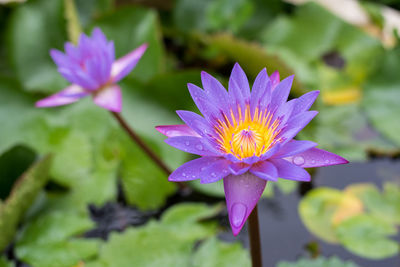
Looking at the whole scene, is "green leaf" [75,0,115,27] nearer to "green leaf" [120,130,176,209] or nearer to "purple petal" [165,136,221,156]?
"green leaf" [120,130,176,209]

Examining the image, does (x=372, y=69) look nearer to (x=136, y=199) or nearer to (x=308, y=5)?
(x=308, y=5)

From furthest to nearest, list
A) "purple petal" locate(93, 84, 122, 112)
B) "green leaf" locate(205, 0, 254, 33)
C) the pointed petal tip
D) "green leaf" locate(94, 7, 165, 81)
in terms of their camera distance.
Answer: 1. "green leaf" locate(205, 0, 254, 33)
2. "green leaf" locate(94, 7, 165, 81)
3. "purple petal" locate(93, 84, 122, 112)
4. the pointed petal tip

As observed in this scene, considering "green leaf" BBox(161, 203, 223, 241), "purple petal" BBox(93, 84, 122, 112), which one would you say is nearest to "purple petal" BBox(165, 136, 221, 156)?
"purple petal" BBox(93, 84, 122, 112)

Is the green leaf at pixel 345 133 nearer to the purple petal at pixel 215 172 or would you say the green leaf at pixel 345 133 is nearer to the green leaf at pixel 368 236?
the green leaf at pixel 368 236

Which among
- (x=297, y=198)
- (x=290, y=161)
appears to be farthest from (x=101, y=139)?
(x=290, y=161)

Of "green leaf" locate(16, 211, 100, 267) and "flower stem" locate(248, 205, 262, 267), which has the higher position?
"flower stem" locate(248, 205, 262, 267)

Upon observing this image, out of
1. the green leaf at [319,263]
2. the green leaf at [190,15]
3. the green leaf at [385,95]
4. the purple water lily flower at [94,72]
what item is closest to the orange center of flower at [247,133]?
the purple water lily flower at [94,72]
